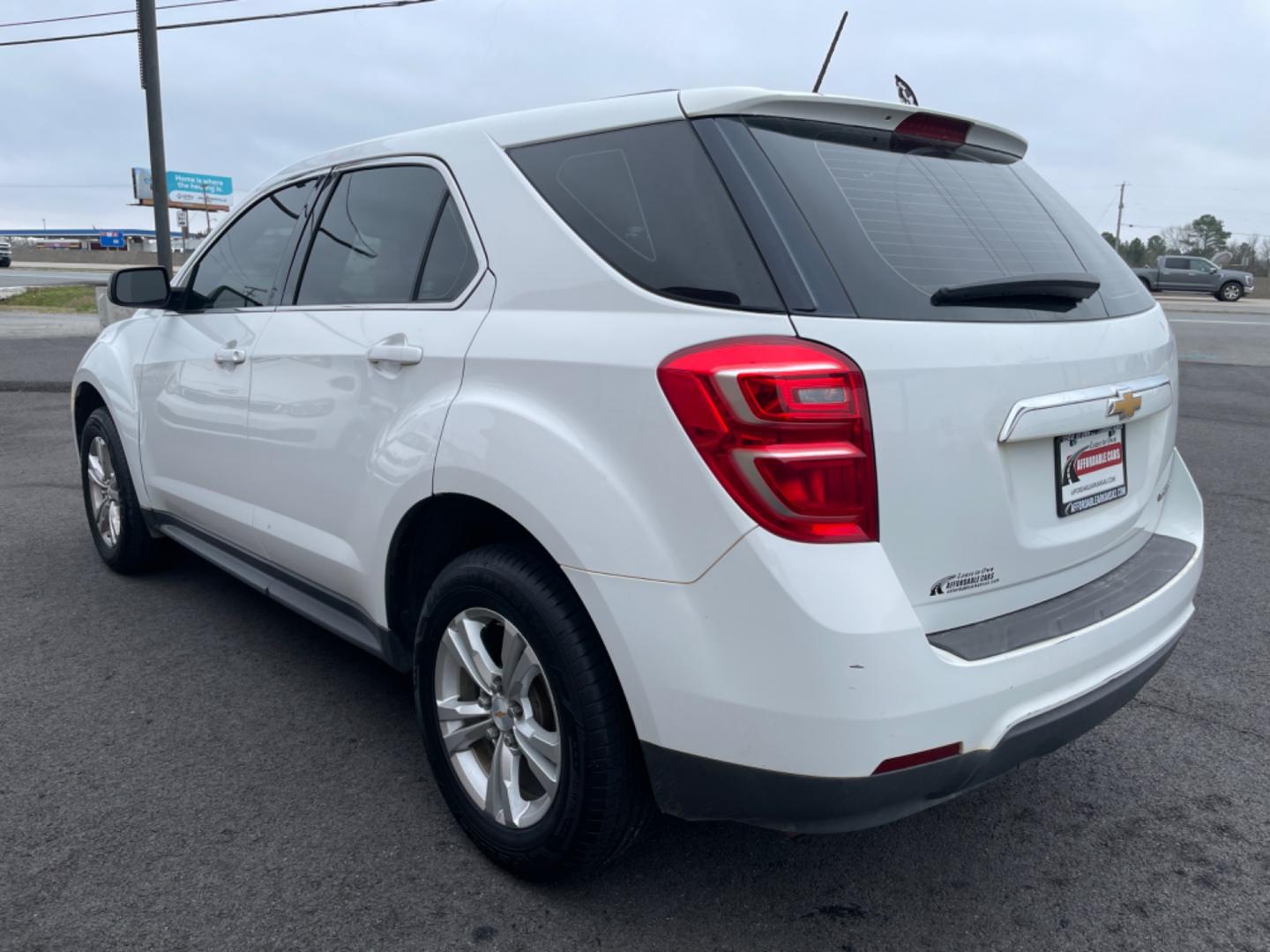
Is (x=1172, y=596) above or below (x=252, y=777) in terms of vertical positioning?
above

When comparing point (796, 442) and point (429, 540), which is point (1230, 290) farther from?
point (796, 442)

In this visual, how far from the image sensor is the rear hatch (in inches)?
76.8

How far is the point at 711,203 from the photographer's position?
210 cm

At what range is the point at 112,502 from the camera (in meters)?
4.70

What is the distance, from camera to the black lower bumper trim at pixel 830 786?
191 centimetres

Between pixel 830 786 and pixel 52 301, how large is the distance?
1134 inches

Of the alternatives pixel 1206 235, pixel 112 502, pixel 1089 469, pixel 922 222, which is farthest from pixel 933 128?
pixel 1206 235

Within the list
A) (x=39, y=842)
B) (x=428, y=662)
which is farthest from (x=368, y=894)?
(x=39, y=842)

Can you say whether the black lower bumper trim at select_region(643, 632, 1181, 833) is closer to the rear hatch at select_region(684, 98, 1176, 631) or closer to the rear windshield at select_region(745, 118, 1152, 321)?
the rear hatch at select_region(684, 98, 1176, 631)

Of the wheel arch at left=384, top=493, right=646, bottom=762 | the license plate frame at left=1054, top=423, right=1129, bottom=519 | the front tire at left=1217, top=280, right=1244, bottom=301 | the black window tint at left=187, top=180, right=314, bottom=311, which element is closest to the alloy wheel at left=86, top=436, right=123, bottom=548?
the black window tint at left=187, top=180, right=314, bottom=311

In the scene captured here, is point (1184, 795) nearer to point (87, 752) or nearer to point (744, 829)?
point (744, 829)

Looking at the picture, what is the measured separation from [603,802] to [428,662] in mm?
696

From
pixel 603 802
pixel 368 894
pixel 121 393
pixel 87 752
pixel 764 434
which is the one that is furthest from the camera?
pixel 121 393

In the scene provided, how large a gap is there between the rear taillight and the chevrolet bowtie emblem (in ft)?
2.47
